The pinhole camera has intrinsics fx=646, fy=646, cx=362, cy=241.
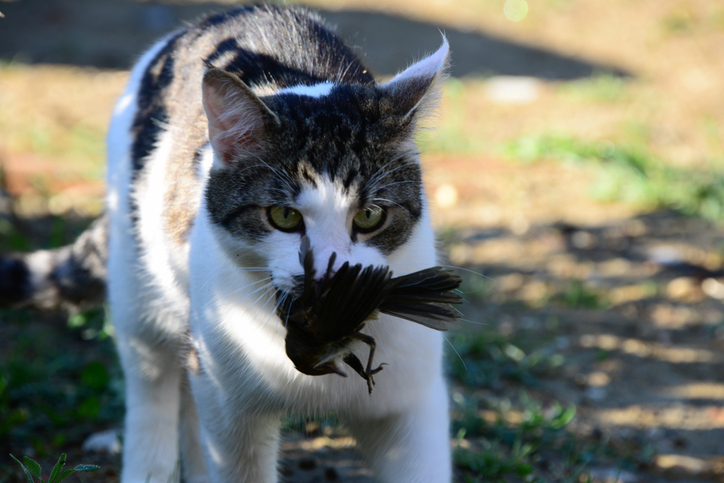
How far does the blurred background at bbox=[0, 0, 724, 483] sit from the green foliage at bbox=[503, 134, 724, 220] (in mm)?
12

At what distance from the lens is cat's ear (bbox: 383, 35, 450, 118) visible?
5.76 feet

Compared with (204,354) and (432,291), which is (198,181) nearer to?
(204,354)

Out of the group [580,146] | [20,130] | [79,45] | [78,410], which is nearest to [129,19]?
[79,45]

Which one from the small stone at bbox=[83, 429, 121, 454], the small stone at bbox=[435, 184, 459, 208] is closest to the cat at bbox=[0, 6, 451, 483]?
the small stone at bbox=[83, 429, 121, 454]

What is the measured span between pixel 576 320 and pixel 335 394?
2.05m

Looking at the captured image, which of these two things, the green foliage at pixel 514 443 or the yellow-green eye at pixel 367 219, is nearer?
the yellow-green eye at pixel 367 219

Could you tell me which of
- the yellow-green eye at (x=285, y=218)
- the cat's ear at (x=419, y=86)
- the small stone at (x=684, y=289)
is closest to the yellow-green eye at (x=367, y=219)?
the yellow-green eye at (x=285, y=218)

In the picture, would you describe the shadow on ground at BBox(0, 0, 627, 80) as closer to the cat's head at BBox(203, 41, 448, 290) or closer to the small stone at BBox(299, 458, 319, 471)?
the small stone at BBox(299, 458, 319, 471)

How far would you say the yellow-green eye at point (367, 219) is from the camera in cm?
168

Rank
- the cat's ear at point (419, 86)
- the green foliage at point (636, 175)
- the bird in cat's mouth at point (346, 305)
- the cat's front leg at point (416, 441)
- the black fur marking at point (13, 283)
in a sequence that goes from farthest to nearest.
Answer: the green foliage at point (636, 175)
the black fur marking at point (13, 283)
the cat's front leg at point (416, 441)
the cat's ear at point (419, 86)
the bird in cat's mouth at point (346, 305)

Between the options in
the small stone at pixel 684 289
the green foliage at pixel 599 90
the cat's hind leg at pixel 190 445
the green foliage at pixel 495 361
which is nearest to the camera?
the cat's hind leg at pixel 190 445

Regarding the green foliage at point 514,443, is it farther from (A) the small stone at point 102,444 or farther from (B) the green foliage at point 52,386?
(B) the green foliage at point 52,386

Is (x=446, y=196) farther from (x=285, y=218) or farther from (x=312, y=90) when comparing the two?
(x=285, y=218)

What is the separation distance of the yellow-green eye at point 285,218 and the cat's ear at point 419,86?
0.41 meters
